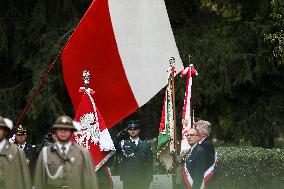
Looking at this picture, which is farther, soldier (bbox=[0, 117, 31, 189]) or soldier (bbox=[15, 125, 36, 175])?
soldier (bbox=[15, 125, 36, 175])

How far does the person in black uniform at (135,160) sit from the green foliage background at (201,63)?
6.22 meters

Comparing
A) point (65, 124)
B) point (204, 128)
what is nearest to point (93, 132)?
point (204, 128)

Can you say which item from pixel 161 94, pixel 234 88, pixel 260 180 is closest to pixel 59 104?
pixel 161 94

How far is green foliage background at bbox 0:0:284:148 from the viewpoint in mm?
21297

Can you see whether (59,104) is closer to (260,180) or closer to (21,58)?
(21,58)

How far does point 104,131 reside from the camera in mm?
14070

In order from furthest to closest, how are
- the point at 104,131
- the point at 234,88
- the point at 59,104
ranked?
the point at 234,88, the point at 59,104, the point at 104,131

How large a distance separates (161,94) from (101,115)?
7484mm

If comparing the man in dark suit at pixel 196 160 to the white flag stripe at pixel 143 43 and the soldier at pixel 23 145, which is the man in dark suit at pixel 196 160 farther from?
the soldier at pixel 23 145

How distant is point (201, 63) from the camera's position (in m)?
21.4

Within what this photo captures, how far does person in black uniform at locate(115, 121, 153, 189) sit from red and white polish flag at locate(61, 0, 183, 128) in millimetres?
377

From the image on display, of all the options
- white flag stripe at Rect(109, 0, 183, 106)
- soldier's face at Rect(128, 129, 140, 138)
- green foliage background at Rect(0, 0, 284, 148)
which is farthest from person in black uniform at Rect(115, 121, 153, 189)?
green foliage background at Rect(0, 0, 284, 148)

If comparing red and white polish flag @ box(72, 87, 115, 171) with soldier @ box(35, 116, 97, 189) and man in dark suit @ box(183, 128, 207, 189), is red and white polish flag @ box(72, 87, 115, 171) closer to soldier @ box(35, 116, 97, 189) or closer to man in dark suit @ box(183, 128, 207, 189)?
man in dark suit @ box(183, 128, 207, 189)

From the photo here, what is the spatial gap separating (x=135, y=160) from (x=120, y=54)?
1713mm
